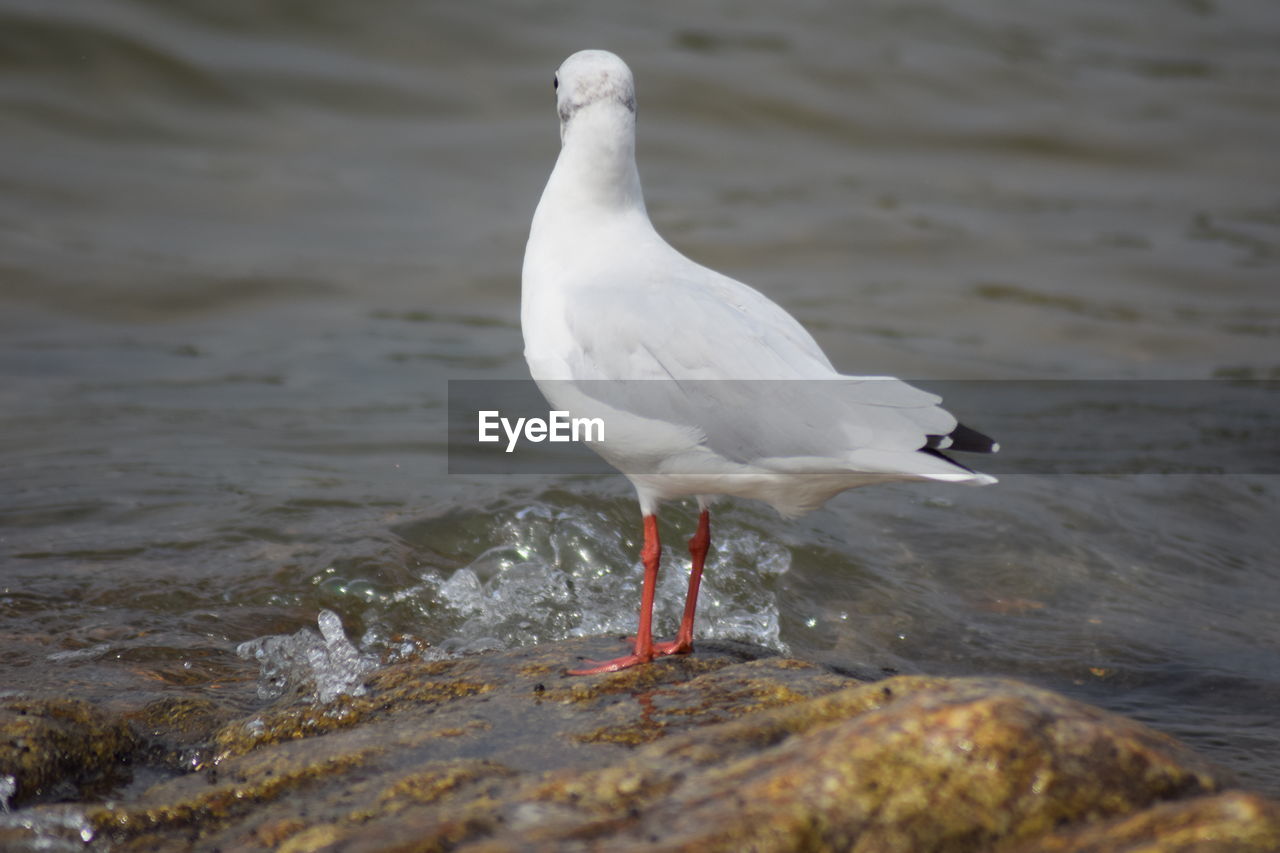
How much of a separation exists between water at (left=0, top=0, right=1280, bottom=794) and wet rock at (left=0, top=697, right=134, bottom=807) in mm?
419

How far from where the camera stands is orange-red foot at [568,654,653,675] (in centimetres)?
370

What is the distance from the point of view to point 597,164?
13.5 feet

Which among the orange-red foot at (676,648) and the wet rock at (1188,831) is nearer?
the wet rock at (1188,831)

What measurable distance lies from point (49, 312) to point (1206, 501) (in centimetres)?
761

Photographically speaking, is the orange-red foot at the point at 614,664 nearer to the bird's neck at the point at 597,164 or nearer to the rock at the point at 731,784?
the rock at the point at 731,784

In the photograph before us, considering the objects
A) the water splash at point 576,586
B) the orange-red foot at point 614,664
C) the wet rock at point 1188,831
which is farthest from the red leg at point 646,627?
the wet rock at point 1188,831

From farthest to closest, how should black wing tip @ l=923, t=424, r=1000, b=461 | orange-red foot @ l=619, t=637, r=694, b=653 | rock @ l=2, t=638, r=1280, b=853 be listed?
orange-red foot @ l=619, t=637, r=694, b=653, black wing tip @ l=923, t=424, r=1000, b=461, rock @ l=2, t=638, r=1280, b=853

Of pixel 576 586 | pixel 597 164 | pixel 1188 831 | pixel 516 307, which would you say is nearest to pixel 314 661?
pixel 576 586

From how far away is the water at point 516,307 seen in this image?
5.13 m

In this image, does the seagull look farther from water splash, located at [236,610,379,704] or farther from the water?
the water

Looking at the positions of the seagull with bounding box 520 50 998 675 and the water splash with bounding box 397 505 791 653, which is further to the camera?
the water splash with bounding box 397 505 791 653

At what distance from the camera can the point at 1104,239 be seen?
12.1m

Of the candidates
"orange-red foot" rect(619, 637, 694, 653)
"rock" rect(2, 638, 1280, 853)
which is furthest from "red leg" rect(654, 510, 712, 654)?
"rock" rect(2, 638, 1280, 853)

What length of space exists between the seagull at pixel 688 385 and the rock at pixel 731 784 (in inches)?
28.4
